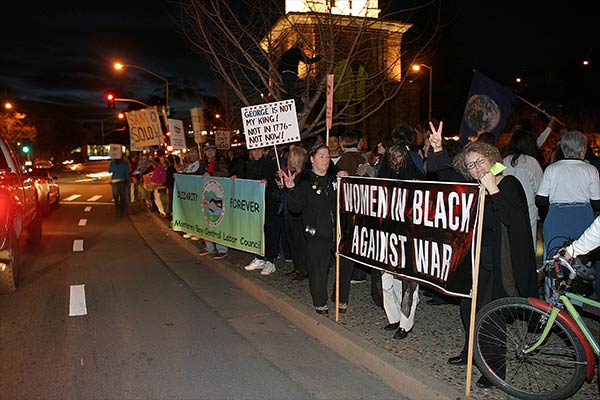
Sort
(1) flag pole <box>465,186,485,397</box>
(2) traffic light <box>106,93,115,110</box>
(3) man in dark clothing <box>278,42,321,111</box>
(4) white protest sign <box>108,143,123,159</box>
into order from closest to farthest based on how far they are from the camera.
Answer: (1) flag pole <box>465,186,485,397</box>
(3) man in dark clothing <box>278,42,321,111</box>
(4) white protest sign <box>108,143,123,159</box>
(2) traffic light <box>106,93,115,110</box>

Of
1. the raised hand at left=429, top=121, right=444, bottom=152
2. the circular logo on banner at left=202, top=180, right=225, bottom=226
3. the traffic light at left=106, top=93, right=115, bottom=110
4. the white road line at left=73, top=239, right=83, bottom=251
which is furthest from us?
the traffic light at left=106, top=93, right=115, bottom=110

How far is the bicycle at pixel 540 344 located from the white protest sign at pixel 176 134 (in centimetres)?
1239

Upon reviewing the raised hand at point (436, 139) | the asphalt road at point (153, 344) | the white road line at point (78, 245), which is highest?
the raised hand at point (436, 139)

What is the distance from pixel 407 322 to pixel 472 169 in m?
1.87

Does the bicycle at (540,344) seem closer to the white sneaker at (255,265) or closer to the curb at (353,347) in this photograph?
the curb at (353,347)

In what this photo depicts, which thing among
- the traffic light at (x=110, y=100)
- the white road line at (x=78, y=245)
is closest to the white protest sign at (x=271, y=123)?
the white road line at (x=78, y=245)

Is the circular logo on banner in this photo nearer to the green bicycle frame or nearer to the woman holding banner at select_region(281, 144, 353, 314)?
the woman holding banner at select_region(281, 144, 353, 314)

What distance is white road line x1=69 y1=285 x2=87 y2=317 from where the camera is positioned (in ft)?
21.7

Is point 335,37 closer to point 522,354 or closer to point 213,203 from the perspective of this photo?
Result: point 213,203

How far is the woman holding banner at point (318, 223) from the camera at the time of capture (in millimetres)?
6145

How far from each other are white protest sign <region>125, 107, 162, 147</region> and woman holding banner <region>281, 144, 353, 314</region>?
11096mm

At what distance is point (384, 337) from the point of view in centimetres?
532

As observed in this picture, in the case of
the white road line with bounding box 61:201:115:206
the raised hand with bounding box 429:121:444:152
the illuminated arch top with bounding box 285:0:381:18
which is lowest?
the white road line with bounding box 61:201:115:206

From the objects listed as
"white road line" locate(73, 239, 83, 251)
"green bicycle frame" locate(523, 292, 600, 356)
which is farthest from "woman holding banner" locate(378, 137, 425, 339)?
"white road line" locate(73, 239, 83, 251)
